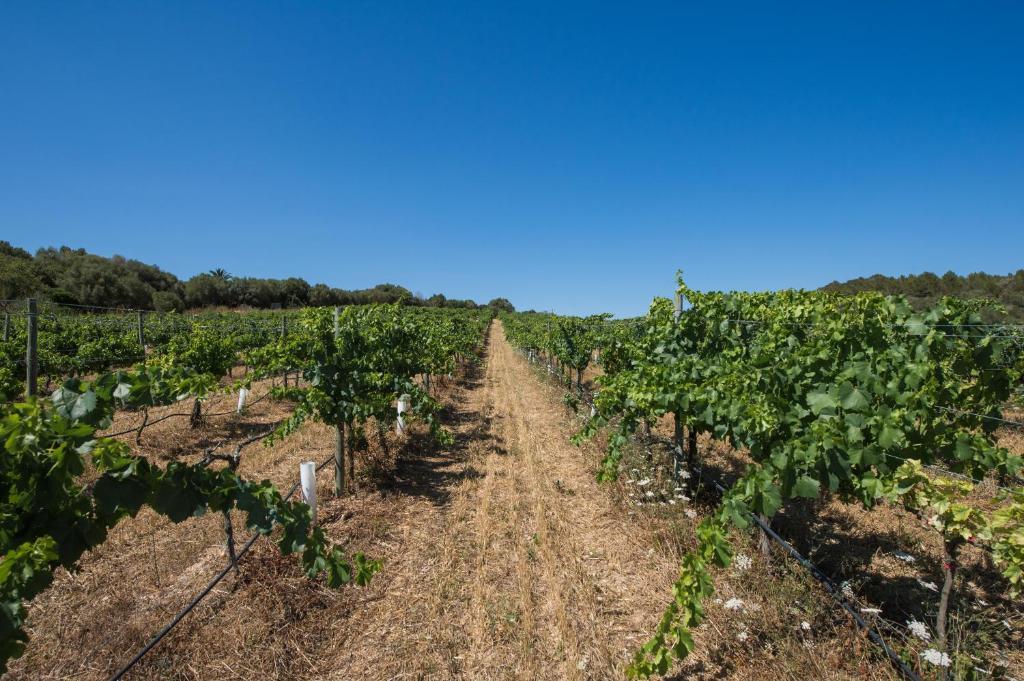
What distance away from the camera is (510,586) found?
3.96 m

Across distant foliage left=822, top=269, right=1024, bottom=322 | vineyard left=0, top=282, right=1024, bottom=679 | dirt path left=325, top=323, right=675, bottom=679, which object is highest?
distant foliage left=822, top=269, right=1024, bottom=322

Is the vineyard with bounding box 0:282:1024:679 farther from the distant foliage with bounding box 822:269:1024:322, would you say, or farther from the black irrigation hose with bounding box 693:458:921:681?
the distant foliage with bounding box 822:269:1024:322

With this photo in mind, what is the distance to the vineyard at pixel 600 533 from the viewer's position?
7.23 ft

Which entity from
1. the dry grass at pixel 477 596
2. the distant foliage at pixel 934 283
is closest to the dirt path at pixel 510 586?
the dry grass at pixel 477 596

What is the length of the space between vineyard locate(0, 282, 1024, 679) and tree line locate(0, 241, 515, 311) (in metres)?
27.0

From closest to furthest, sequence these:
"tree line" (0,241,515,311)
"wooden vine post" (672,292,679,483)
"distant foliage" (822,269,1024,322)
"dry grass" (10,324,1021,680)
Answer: "dry grass" (10,324,1021,680)
"wooden vine post" (672,292,679,483)
"distant foliage" (822,269,1024,322)
"tree line" (0,241,515,311)

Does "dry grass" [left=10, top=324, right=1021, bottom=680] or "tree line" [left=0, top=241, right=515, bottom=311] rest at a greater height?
"tree line" [left=0, top=241, right=515, bottom=311]

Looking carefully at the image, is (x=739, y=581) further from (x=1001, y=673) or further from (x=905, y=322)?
(x=905, y=322)

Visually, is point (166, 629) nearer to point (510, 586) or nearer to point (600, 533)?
point (510, 586)

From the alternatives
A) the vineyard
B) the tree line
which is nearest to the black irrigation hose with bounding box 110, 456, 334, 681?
the vineyard

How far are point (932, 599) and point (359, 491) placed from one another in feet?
19.3

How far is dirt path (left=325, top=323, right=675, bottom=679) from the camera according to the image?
10.4 feet

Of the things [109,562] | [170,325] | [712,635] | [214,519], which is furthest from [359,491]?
[170,325]

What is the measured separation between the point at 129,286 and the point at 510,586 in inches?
2275
